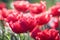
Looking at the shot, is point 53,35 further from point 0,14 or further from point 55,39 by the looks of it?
point 0,14

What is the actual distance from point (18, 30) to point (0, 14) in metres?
0.12

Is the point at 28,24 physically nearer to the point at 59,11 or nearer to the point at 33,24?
the point at 33,24

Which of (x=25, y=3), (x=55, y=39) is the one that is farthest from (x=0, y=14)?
(x=55, y=39)

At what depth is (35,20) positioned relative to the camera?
589mm

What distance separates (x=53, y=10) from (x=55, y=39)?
11 centimetres

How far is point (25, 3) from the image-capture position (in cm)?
68

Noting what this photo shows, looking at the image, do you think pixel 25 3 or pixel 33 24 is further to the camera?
pixel 25 3

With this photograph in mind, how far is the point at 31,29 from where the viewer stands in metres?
0.58

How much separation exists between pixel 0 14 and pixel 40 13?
13cm

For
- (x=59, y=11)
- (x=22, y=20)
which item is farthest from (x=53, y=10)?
(x=22, y=20)

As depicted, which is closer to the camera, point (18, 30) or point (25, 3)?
point (18, 30)

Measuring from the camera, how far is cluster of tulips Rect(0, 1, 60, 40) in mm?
573

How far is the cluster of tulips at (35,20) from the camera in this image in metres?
0.57

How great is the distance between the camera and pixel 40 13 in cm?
65
